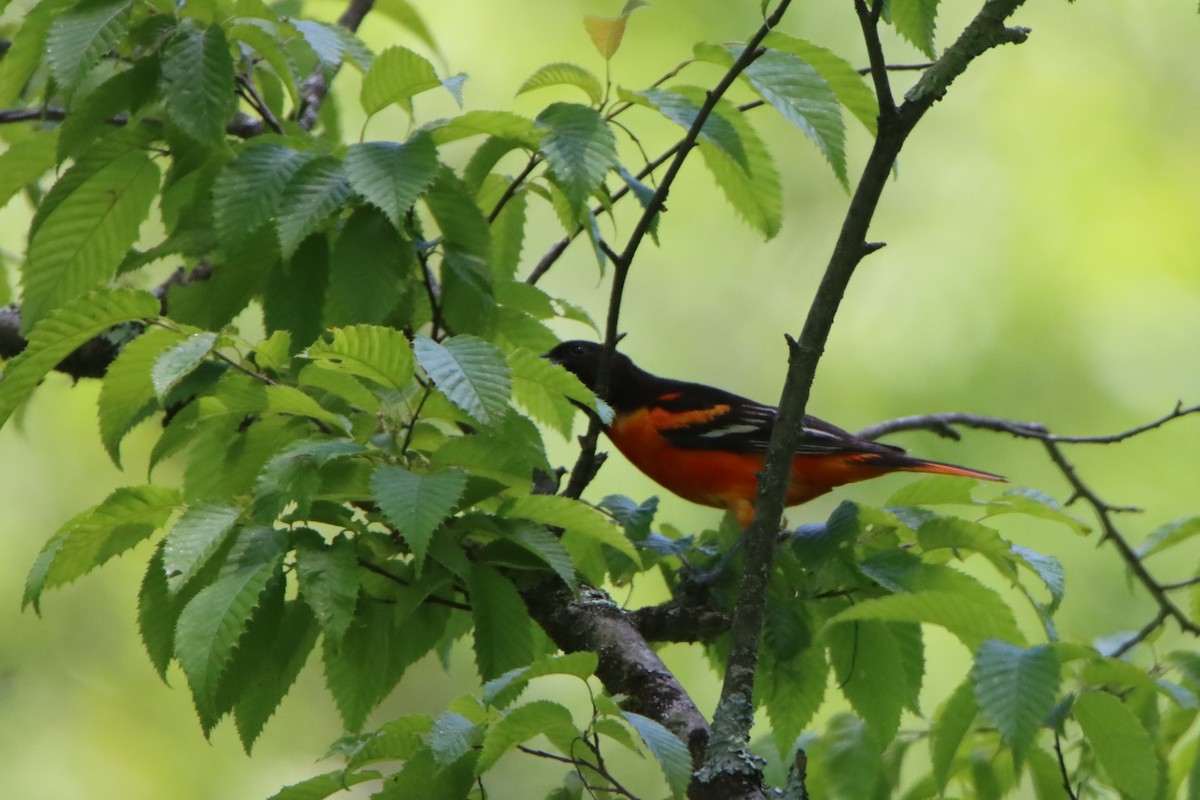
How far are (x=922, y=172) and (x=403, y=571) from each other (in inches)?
246

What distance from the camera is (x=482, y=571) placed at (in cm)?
236

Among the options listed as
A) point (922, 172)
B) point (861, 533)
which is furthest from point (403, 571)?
point (922, 172)

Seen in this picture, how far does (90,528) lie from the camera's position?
217 centimetres

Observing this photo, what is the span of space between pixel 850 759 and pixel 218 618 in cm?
163

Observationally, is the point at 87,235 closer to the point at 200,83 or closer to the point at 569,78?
the point at 200,83

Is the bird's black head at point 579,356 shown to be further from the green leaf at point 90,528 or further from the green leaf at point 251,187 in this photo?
the green leaf at point 90,528

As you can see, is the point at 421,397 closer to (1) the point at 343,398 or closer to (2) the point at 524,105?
(1) the point at 343,398

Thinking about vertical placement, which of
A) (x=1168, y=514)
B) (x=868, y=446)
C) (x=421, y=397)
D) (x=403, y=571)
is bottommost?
(x=403, y=571)

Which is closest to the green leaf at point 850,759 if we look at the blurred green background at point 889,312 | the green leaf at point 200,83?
the green leaf at point 200,83

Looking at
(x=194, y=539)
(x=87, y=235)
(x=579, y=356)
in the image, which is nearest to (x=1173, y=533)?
(x=579, y=356)

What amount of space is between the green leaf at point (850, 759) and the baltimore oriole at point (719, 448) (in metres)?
1.62

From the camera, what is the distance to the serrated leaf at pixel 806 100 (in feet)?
8.45

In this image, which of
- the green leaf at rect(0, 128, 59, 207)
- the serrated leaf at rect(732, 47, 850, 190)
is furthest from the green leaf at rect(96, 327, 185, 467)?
the serrated leaf at rect(732, 47, 850, 190)

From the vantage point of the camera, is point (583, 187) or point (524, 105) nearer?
point (583, 187)
